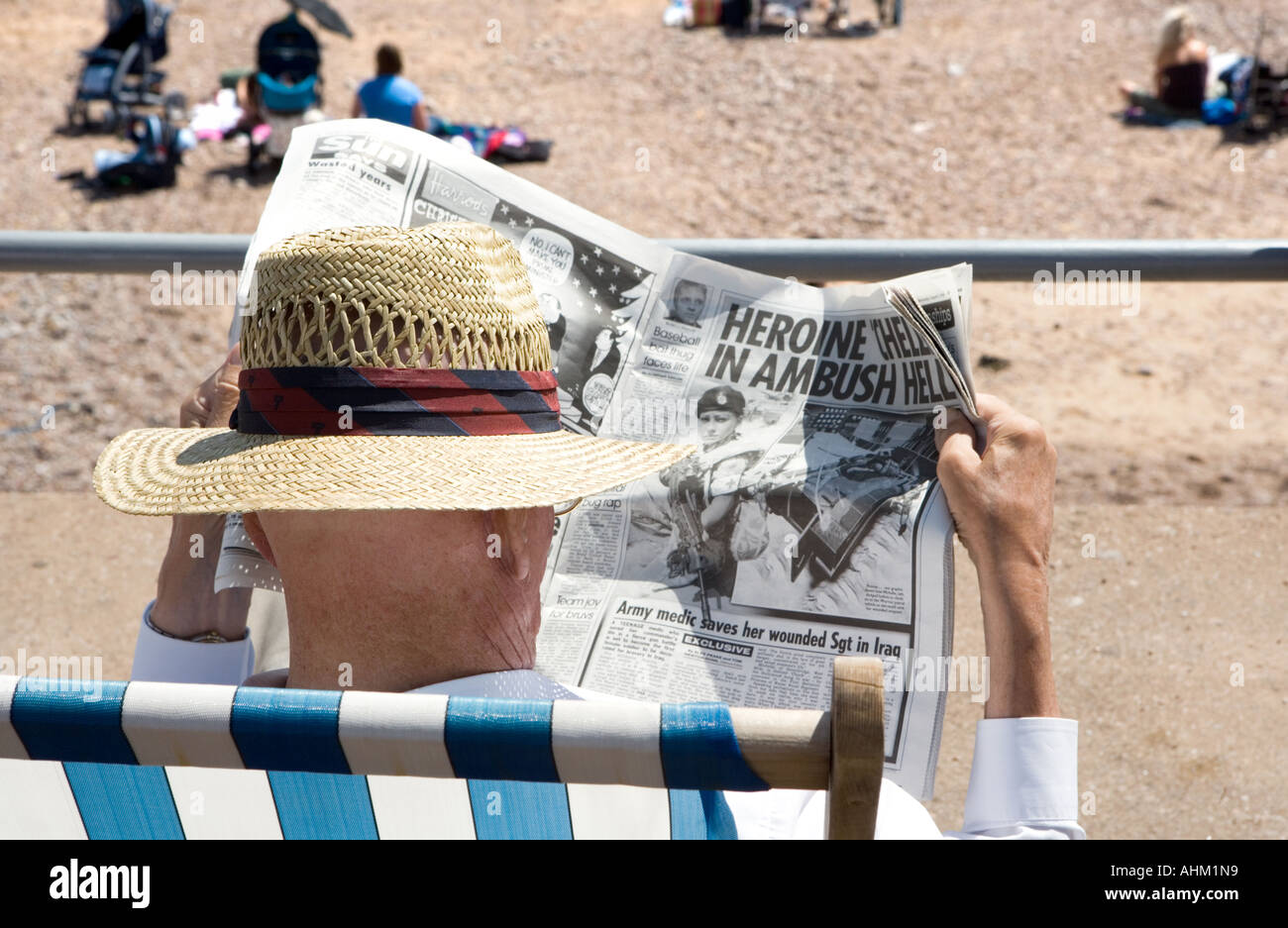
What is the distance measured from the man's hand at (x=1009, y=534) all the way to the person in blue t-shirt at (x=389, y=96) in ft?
23.4

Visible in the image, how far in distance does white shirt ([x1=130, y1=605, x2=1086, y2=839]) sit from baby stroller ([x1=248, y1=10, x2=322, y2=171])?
8.63m

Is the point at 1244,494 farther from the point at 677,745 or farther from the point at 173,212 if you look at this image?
the point at 173,212

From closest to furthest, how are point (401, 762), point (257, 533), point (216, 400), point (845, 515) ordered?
point (401, 762), point (257, 533), point (845, 515), point (216, 400)

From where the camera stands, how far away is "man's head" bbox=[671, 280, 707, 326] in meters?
1.81

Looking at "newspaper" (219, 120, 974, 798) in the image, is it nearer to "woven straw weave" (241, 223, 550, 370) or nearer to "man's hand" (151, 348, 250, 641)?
"man's hand" (151, 348, 250, 641)

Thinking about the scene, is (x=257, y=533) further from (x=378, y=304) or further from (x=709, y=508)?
(x=709, y=508)

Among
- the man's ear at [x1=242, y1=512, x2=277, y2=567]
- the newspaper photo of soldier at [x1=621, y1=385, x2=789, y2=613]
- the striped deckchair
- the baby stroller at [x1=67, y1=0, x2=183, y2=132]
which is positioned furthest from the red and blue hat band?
the baby stroller at [x1=67, y1=0, x2=183, y2=132]

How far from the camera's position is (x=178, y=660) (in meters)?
1.69

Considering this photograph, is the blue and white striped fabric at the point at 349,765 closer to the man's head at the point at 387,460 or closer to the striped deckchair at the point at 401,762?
the striped deckchair at the point at 401,762

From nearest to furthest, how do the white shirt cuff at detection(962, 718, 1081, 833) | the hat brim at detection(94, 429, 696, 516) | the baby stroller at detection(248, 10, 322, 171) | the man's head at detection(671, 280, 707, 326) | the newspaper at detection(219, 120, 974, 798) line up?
the hat brim at detection(94, 429, 696, 516) < the white shirt cuff at detection(962, 718, 1081, 833) < the newspaper at detection(219, 120, 974, 798) < the man's head at detection(671, 280, 707, 326) < the baby stroller at detection(248, 10, 322, 171)

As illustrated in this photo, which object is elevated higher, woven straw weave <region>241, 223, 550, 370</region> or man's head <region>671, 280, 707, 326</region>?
woven straw weave <region>241, 223, 550, 370</region>

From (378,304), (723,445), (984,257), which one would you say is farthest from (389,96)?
(378,304)

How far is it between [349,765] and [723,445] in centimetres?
94

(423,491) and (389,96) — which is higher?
(423,491)
